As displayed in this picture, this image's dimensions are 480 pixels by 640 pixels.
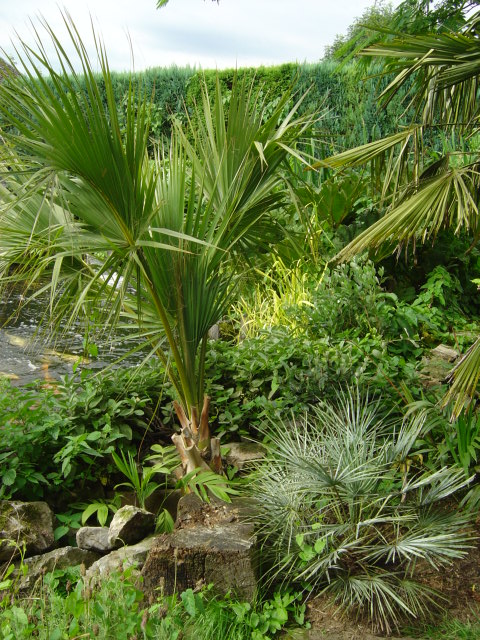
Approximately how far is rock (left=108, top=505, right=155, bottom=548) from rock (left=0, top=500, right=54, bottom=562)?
375 millimetres

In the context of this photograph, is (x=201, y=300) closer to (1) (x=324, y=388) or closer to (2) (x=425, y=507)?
(1) (x=324, y=388)

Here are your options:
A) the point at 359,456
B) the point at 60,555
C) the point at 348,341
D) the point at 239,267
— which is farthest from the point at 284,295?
the point at 60,555

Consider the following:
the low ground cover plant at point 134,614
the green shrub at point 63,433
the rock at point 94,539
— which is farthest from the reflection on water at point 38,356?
the low ground cover plant at point 134,614

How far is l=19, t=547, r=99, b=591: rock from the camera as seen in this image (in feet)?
10.3

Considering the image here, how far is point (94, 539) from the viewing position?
340cm

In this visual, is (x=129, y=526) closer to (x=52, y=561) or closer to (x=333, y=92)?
(x=52, y=561)

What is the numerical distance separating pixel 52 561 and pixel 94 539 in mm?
238

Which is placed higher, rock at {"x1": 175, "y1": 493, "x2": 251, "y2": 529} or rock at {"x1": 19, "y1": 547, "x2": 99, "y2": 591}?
rock at {"x1": 175, "y1": 493, "x2": 251, "y2": 529}

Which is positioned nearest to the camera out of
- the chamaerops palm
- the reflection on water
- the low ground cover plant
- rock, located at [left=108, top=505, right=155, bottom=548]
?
the low ground cover plant

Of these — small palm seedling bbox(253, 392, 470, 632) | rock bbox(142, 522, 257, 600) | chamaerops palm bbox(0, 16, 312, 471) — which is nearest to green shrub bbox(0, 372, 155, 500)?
chamaerops palm bbox(0, 16, 312, 471)

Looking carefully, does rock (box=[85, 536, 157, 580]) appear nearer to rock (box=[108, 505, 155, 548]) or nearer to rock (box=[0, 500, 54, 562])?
rock (box=[108, 505, 155, 548])

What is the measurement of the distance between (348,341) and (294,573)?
1819mm

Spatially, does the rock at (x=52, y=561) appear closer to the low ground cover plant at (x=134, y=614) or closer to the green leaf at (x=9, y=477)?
the low ground cover plant at (x=134, y=614)

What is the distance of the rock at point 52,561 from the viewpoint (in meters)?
3.14
